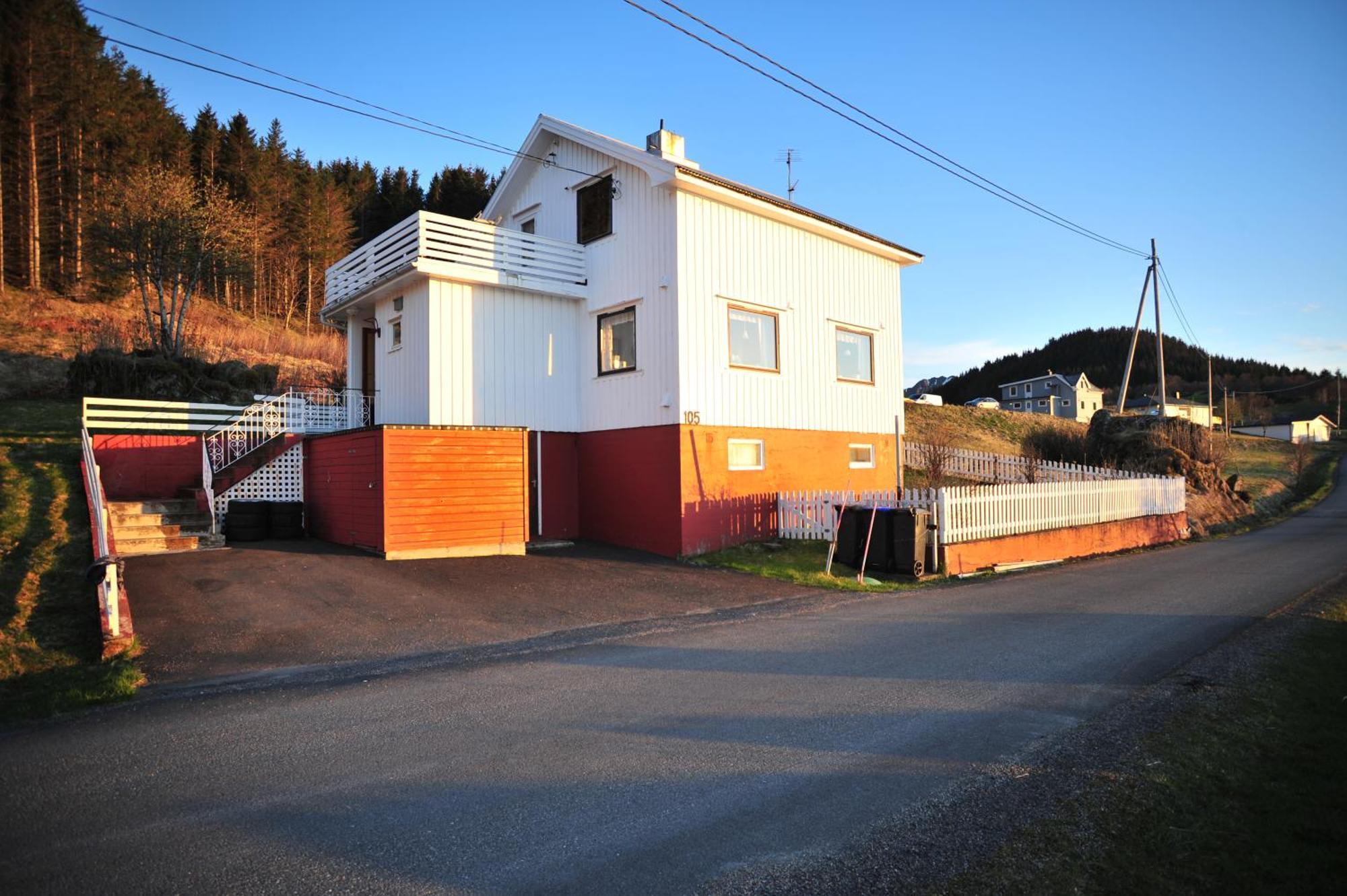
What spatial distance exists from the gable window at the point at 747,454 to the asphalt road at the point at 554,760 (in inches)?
288

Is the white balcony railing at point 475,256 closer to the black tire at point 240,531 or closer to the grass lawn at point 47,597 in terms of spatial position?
the black tire at point 240,531

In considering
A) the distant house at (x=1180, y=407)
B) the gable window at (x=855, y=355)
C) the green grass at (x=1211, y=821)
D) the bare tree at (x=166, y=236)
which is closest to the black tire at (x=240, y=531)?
the gable window at (x=855, y=355)

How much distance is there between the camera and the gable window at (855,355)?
1859 cm

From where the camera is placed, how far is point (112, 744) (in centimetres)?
524

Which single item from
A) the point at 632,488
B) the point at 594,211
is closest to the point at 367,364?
the point at 594,211

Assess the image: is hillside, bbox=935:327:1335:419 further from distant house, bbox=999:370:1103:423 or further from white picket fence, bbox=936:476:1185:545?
white picket fence, bbox=936:476:1185:545

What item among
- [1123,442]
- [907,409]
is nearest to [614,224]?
[1123,442]

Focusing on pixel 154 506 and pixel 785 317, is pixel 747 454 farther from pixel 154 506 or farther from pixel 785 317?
pixel 154 506

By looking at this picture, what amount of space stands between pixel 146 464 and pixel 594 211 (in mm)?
10687

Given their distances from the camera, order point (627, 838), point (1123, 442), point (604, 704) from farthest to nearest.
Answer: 1. point (1123, 442)
2. point (604, 704)
3. point (627, 838)

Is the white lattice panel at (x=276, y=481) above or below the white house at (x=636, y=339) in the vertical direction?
below

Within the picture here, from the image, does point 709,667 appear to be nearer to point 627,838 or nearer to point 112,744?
point 627,838

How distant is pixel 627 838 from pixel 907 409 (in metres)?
36.1

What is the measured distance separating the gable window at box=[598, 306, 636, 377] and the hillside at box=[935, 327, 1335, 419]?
358 feet
